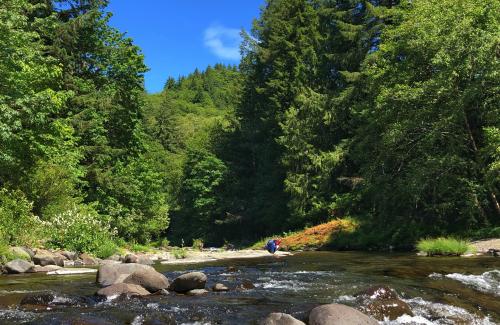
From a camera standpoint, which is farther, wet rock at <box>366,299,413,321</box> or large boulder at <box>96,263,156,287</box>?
large boulder at <box>96,263,156,287</box>

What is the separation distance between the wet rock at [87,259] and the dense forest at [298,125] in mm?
1011

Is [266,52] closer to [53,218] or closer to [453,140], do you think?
[453,140]

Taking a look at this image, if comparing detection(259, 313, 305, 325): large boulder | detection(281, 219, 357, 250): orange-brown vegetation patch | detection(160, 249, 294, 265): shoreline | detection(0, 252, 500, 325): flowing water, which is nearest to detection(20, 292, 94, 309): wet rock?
detection(0, 252, 500, 325): flowing water

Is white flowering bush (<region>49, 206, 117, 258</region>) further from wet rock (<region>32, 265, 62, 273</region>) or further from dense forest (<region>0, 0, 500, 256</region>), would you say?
wet rock (<region>32, 265, 62, 273</region>)

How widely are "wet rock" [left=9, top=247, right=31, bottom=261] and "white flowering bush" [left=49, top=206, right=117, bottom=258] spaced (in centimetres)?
334

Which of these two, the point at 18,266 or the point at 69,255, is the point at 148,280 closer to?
the point at 18,266

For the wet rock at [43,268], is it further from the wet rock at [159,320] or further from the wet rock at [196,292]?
the wet rock at [159,320]

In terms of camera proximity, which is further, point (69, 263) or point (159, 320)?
point (69, 263)

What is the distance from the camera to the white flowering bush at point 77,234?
62.7ft

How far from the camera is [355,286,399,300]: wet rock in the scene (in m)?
9.18

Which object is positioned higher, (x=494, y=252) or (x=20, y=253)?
(x=20, y=253)

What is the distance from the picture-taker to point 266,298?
997cm

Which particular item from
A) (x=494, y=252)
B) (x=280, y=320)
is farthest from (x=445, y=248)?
(x=280, y=320)

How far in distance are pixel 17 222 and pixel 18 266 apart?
3837mm
